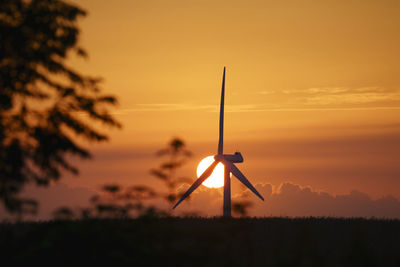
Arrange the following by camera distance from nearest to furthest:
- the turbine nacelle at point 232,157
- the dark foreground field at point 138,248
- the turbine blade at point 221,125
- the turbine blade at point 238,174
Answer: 1. the dark foreground field at point 138,248
2. the turbine blade at point 238,174
3. the turbine blade at point 221,125
4. the turbine nacelle at point 232,157

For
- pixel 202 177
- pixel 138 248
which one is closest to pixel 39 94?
pixel 138 248

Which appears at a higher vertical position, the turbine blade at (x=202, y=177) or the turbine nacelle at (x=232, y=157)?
the turbine nacelle at (x=232, y=157)

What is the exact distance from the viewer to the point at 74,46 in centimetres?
2555

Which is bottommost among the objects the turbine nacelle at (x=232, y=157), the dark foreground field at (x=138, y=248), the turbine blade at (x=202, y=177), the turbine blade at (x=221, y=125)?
the dark foreground field at (x=138, y=248)

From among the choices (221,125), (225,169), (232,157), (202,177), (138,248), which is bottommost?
(138,248)

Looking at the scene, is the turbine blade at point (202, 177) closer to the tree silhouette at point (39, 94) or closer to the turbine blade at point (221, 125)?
the turbine blade at point (221, 125)

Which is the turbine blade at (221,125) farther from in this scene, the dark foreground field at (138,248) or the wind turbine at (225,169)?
the dark foreground field at (138,248)

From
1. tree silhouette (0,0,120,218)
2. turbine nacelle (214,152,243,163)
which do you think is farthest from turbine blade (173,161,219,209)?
tree silhouette (0,0,120,218)

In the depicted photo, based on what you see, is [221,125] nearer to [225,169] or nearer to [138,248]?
[225,169]

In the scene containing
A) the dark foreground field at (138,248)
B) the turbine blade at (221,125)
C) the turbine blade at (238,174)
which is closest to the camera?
the dark foreground field at (138,248)

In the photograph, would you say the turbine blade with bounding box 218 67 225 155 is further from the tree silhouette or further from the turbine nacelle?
the tree silhouette

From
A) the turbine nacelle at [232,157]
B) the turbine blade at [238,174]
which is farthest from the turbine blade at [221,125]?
the turbine blade at [238,174]

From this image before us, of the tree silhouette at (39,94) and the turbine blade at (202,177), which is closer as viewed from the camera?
the tree silhouette at (39,94)

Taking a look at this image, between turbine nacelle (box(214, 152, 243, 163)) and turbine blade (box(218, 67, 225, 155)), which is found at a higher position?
turbine blade (box(218, 67, 225, 155))
